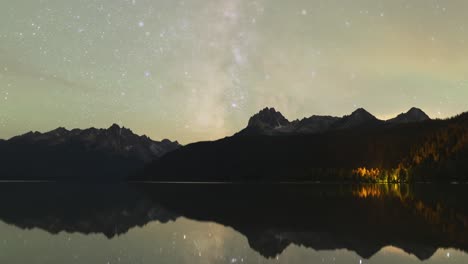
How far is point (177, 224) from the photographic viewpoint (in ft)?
165

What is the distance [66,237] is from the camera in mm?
41000

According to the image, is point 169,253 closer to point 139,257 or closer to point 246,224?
point 139,257

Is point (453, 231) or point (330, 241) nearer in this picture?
point (330, 241)

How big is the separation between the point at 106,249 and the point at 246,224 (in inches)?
712

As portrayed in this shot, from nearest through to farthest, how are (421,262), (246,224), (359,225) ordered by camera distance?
(421,262) → (359,225) → (246,224)

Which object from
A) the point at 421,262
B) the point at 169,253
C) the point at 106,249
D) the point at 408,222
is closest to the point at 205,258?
the point at 169,253

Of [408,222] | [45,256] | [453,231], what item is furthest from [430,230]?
[45,256]

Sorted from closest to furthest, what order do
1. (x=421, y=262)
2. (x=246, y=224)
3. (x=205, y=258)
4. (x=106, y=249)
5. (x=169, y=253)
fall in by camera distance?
(x=421, y=262) → (x=205, y=258) → (x=169, y=253) → (x=106, y=249) → (x=246, y=224)

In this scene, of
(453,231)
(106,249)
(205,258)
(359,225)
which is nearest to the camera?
(205,258)

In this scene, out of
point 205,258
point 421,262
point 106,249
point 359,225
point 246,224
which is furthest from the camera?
point 246,224

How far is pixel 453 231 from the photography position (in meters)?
39.1

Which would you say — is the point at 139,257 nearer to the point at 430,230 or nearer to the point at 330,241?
the point at 330,241

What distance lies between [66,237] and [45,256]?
32.9 feet

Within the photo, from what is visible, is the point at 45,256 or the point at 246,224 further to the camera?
the point at 246,224
